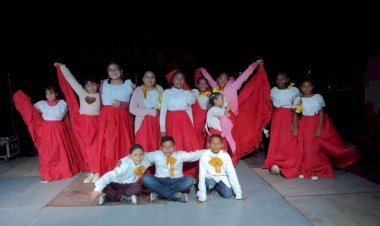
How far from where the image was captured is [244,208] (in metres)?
3.79

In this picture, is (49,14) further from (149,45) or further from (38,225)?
(38,225)

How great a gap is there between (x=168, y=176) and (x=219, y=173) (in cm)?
66

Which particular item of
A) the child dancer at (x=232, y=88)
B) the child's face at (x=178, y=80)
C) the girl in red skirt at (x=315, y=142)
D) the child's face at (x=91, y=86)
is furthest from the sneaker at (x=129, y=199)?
the girl in red skirt at (x=315, y=142)

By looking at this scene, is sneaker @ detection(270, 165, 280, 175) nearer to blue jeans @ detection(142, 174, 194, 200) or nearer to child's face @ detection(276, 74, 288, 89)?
child's face @ detection(276, 74, 288, 89)

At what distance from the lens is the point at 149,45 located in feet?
22.7

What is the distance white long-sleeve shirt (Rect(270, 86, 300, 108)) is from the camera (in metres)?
5.25

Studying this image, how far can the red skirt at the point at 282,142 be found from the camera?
515cm

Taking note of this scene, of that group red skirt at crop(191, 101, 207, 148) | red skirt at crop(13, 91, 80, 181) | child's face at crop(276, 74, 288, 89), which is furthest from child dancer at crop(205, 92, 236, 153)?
red skirt at crop(13, 91, 80, 181)

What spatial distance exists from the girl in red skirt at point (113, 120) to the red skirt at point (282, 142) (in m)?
2.31

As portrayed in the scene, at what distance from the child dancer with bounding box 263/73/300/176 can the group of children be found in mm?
15

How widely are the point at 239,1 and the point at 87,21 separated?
2984mm

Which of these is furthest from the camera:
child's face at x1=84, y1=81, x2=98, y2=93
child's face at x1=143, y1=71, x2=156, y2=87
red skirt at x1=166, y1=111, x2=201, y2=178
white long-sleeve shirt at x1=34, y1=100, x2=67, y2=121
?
white long-sleeve shirt at x1=34, y1=100, x2=67, y2=121

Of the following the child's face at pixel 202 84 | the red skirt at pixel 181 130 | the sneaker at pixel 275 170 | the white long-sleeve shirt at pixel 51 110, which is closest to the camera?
the red skirt at pixel 181 130

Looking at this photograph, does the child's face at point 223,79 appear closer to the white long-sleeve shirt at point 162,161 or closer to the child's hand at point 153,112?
the child's hand at point 153,112
